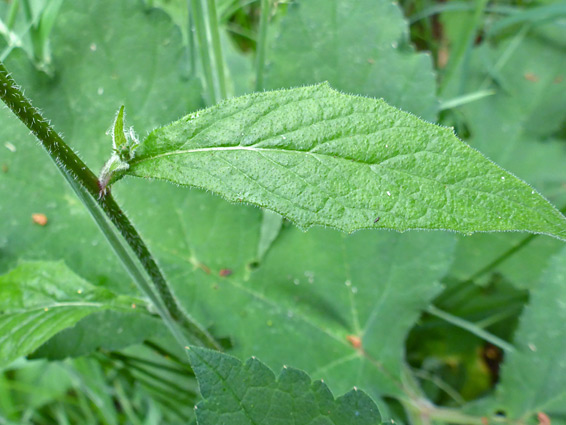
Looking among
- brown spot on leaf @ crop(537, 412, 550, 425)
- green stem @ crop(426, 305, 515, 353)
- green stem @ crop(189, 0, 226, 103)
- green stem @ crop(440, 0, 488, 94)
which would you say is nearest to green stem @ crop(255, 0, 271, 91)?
green stem @ crop(189, 0, 226, 103)

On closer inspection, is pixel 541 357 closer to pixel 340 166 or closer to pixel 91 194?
pixel 340 166

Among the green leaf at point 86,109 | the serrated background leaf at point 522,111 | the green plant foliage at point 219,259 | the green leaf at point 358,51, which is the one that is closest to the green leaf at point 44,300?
the green plant foliage at point 219,259

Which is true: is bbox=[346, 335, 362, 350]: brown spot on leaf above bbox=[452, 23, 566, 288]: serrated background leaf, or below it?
above

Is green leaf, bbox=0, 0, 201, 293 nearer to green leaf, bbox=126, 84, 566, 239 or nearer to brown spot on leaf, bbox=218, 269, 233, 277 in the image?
brown spot on leaf, bbox=218, 269, 233, 277

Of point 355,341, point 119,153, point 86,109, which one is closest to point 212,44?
point 86,109

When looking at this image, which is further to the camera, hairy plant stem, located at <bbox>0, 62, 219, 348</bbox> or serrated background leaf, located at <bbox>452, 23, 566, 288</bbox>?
serrated background leaf, located at <bbox>452, 23, 566, 288</bbox>

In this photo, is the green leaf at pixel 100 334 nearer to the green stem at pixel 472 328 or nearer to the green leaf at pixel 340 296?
the green leaf at pixel 340 296

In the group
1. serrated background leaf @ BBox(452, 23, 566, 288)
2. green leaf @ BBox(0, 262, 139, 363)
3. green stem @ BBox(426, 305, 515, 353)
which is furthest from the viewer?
serrated background leaf @ BBox(452, 23, 566, 288)
